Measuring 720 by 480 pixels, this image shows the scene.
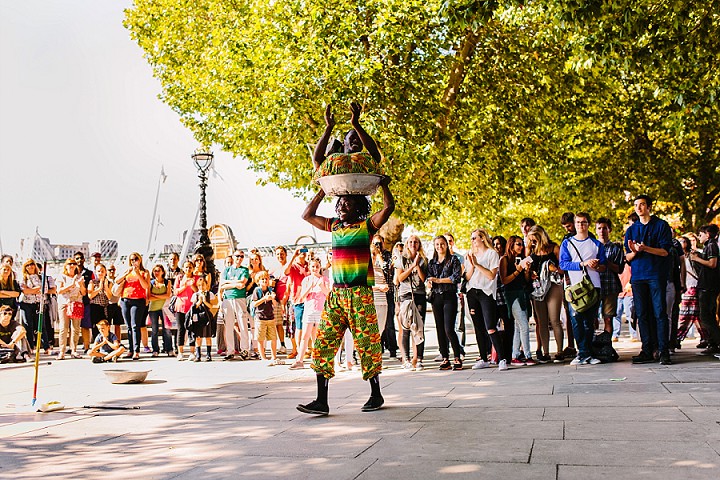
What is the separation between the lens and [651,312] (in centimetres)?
997

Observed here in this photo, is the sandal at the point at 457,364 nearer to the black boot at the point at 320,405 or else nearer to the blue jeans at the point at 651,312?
the blue jeans at the point at 651,312

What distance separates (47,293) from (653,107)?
637 inches

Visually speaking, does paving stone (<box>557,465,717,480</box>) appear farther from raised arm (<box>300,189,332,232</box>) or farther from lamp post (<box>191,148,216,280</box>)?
lamp post (<box>191,148,216,280</box>)

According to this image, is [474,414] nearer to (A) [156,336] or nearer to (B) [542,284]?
(B) [542,284]

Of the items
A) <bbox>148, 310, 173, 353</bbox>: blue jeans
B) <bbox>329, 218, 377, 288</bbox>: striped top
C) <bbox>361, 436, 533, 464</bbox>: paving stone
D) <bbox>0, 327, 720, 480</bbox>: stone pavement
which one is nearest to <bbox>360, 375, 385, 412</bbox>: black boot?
<bbox>0, 327, 720, 480</bbox>: stone pavement

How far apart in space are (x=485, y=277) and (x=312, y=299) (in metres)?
2.80

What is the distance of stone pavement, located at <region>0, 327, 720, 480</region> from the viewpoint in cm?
464

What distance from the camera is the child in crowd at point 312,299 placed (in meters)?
11.6

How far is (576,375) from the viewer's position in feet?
29.7

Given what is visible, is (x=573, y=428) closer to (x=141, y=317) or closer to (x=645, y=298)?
(x=645, y=298)

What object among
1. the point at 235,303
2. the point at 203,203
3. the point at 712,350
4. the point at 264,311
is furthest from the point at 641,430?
the point at 203,203

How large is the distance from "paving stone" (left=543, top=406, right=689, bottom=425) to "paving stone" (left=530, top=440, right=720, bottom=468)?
804 millimetres

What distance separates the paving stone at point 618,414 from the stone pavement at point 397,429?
0.02m

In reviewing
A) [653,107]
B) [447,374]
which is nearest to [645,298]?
[447,374]
